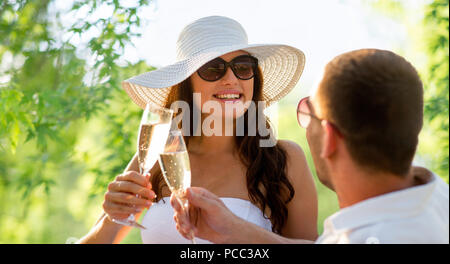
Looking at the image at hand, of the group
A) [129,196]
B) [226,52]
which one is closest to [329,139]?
[129,196]

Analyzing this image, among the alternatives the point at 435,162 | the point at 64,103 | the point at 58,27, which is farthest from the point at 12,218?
the point at 435,162

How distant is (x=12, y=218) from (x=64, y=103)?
321 inches

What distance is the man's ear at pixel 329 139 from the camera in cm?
165

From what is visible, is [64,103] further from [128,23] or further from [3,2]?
[3,2]

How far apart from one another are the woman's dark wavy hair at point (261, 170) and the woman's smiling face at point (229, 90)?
225mm

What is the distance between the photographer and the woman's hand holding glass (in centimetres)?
208

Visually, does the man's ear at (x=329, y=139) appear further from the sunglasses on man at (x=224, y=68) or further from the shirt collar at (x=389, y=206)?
the sunglasses on man at (x=224, y=68)

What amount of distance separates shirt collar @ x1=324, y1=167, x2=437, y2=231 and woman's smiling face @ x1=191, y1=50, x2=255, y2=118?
1508 mm

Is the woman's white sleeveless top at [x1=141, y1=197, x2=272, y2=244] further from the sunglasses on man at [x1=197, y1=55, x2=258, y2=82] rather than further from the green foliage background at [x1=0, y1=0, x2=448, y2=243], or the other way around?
the green foliage background at [x1=0, y1=0, x2=448, y2=243]

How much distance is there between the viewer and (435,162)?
23.2 feet

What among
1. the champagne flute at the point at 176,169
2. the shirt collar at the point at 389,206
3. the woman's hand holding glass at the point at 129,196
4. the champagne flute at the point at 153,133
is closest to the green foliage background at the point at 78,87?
the woman's hand holding glass at the point at 129,196

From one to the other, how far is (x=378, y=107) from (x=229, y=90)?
1509mm
